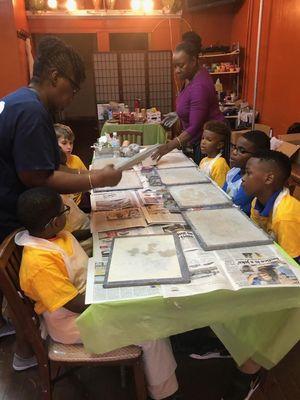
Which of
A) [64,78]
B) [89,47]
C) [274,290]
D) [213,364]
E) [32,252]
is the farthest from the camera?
[89,47]

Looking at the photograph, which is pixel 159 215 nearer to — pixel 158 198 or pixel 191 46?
pixel 158 198

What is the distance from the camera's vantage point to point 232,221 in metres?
1.40

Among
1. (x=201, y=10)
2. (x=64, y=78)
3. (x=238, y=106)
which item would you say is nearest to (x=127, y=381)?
(x=64, y=78)

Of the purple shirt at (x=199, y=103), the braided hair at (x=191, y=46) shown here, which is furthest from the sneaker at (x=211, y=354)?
the braided hair at (x=191, y=46)

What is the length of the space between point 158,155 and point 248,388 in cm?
156

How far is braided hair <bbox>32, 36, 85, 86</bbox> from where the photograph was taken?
4.28 feet

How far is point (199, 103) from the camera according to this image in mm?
2570

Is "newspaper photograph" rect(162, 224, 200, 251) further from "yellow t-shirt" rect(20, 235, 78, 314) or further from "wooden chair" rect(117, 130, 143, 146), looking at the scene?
"wooden chair" rect(117, 130, 143, 146)

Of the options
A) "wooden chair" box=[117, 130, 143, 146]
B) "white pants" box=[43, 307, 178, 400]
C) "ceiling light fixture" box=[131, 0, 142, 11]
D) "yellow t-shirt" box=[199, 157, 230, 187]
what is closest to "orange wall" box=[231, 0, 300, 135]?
"ceiling light fixture" box=[131, 0, 142, 11]

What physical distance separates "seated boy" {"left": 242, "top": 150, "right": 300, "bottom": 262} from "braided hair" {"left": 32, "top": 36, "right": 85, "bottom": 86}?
0.90 meters

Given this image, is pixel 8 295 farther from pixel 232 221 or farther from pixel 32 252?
pixel 232 221

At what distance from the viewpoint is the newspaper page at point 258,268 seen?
1012 millimetres

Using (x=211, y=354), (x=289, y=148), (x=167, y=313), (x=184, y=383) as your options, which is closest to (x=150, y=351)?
(x=167, y=313)

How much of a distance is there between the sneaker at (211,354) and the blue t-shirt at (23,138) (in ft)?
3.88
